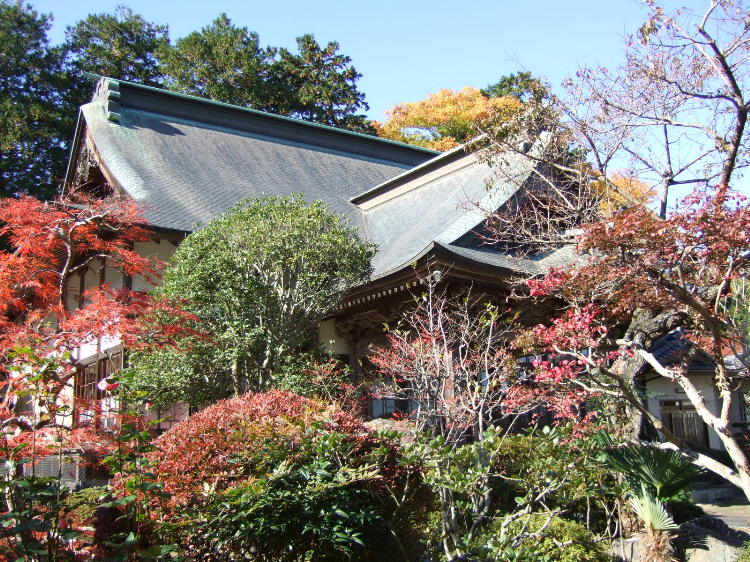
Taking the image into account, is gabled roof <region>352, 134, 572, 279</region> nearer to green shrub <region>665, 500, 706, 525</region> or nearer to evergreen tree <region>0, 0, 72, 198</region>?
green shrub <region>665, 500, 706, 525</region>

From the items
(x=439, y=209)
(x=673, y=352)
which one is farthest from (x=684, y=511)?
(x=439, y=209)

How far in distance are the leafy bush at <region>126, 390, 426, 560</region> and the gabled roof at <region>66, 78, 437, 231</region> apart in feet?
23.6

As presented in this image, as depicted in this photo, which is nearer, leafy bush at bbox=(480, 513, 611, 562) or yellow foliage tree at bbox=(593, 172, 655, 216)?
leafy bush at bbox=(480, 513, 611, 562)

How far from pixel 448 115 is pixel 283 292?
2129cm

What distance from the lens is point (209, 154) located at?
16.4 metres

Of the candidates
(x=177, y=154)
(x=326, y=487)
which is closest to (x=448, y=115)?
(x=177, y=154)

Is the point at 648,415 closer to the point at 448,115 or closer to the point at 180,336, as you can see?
the point at 180,336

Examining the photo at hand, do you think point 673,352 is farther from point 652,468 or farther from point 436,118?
point 436,118

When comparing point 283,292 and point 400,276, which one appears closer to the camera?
point 283,292

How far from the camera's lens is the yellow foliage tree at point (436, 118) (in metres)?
28.2

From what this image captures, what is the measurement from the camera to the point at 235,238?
889cm

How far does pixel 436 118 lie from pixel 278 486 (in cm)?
2570

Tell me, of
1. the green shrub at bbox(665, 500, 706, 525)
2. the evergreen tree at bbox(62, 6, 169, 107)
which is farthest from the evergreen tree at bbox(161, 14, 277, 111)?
the green shrub at bbox(665, 500, 706, 525)

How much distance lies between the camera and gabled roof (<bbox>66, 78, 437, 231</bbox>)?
518 inches
